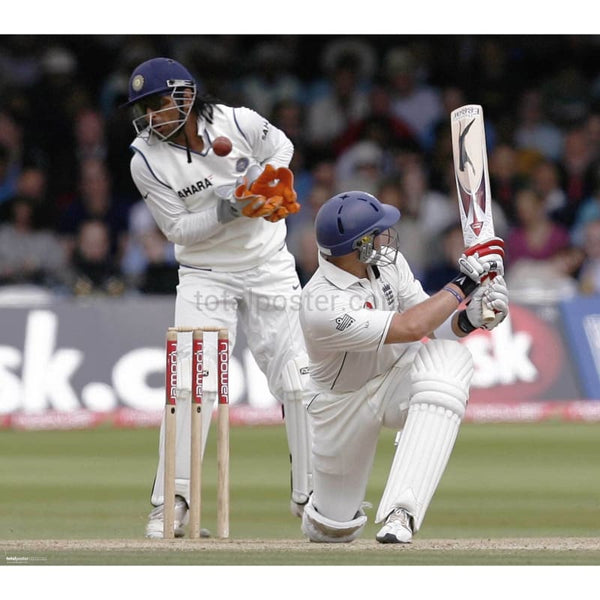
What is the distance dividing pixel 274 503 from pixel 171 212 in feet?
5.25

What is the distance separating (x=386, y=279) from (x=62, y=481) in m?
2.93

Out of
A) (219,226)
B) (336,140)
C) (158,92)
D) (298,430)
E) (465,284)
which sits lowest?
(298,430)

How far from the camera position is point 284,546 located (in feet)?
16.1

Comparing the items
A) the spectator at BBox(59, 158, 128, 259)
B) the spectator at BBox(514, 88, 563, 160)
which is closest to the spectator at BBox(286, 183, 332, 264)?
the spectator at BBox(59, 158, 128, 259)

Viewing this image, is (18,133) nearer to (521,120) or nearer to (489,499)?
(521,120)

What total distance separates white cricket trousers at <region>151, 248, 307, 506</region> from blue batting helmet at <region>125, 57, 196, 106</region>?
0.77 m

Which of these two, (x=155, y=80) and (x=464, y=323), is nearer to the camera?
(x=464, y=323)

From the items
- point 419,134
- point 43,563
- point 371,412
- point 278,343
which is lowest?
point 43,563

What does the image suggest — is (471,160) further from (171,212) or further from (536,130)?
(536,130)

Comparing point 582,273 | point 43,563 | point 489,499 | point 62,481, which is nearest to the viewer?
point 43,563

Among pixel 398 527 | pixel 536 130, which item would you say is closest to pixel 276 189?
pixel 398 527

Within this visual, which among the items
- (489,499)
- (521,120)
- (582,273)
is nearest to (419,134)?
(521,120)

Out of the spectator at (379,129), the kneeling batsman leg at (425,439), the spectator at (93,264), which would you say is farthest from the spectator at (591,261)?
the kneeling batsman leg at (425,439)

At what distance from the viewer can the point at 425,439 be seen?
4.65 meters
